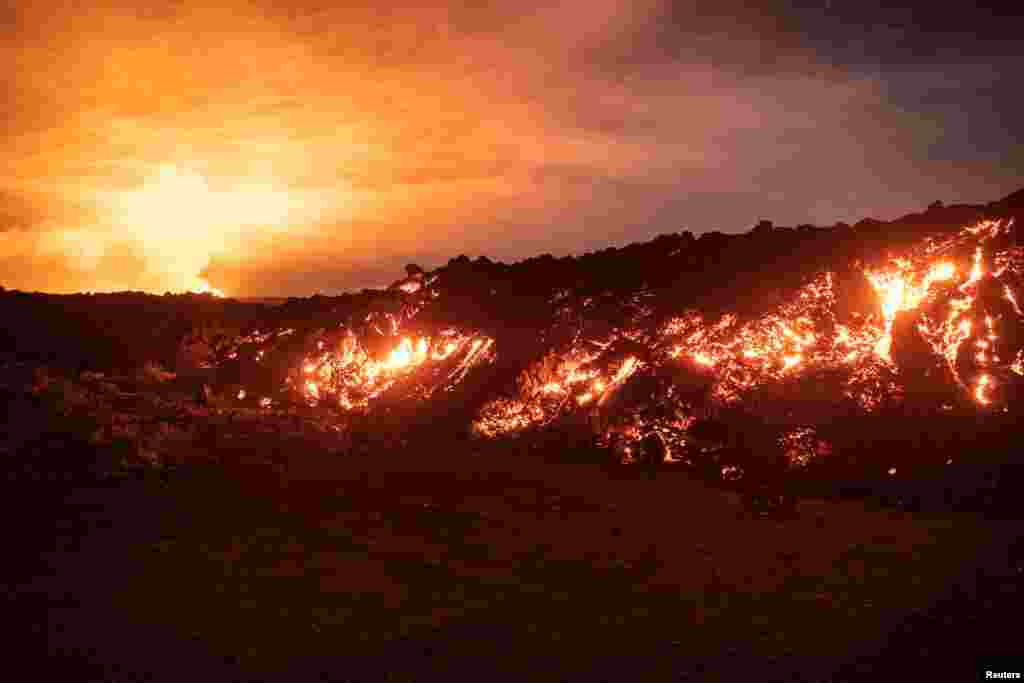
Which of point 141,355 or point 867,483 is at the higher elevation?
point 141,355

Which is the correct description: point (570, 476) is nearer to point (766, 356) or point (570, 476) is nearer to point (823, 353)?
point (766, 356)

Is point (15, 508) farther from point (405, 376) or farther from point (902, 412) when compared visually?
point (902, 412)

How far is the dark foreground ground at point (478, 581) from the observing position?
6273 millimetres

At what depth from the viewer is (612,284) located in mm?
18938

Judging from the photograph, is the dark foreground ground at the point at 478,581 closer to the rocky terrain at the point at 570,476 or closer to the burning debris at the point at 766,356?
the rocky terrain at the point at 570,476

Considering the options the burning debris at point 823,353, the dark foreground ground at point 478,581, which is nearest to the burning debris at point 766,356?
the burning debris at point 823,353

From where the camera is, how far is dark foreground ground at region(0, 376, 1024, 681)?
6273mm

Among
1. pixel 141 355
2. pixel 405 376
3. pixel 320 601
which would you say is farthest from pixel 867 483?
pixel 141 355

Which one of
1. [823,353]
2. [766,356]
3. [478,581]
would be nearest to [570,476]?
[766,356]

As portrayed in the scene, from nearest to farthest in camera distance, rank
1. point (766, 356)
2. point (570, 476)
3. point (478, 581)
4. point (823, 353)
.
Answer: point (478, 581) < point (570, 476) < point (823, 353) < point (766, 356)

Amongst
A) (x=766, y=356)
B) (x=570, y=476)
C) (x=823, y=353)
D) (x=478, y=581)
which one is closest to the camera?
(x=478, y=581)

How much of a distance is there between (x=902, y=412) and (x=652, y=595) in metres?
8.02

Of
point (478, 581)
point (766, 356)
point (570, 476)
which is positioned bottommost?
point (478, 581)

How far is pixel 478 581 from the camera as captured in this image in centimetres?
805
